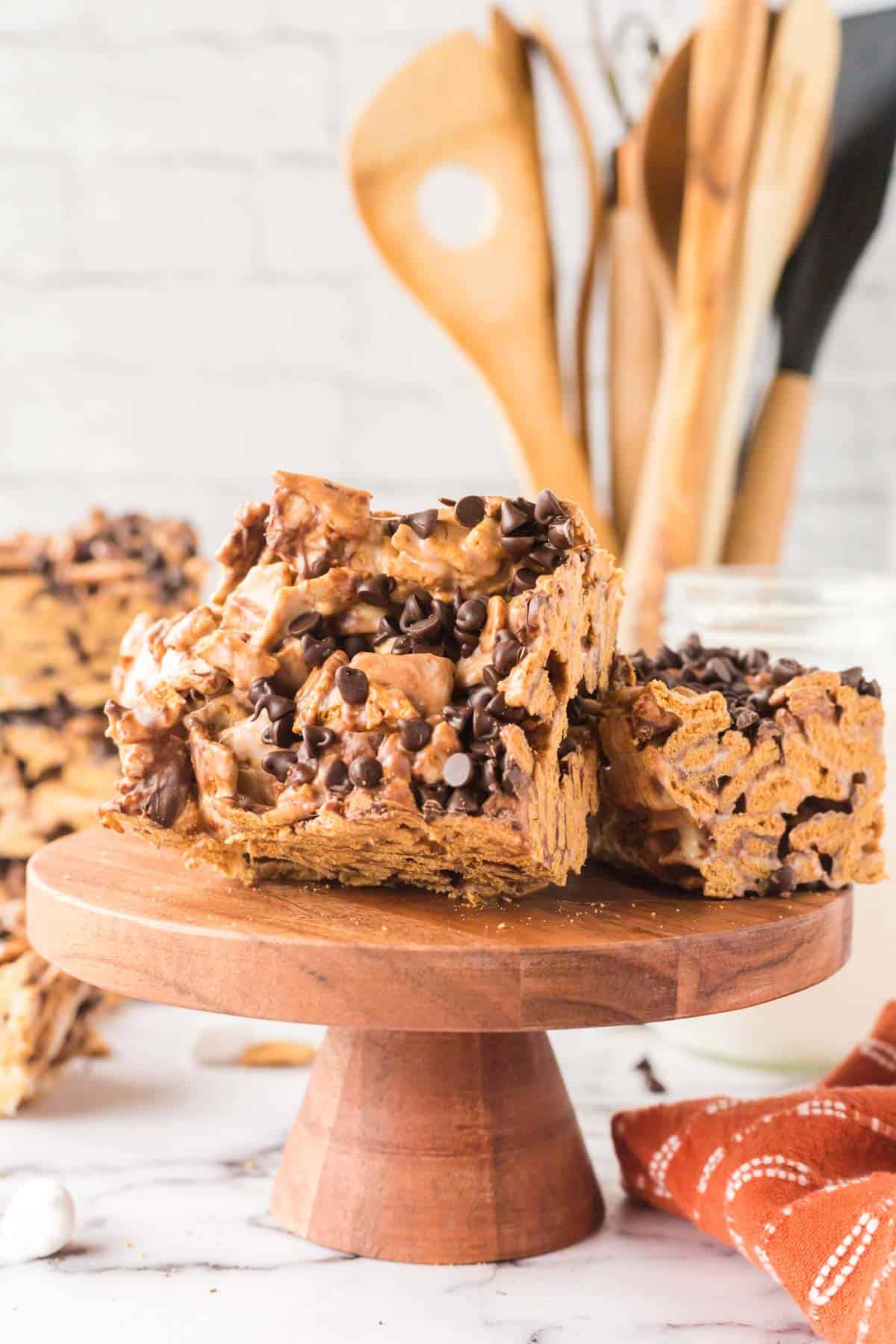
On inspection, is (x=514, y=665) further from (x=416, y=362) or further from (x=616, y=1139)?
(x=416, y=362)

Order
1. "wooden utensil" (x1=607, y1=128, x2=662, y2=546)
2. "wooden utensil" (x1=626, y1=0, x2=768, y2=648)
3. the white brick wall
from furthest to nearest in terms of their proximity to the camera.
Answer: the white brick wall
"wooden utensil" (x1=607, y1=128, x2=662, y2=546)
"wooden utensil" (x1=626, y1=0, x2=768, y2=648)

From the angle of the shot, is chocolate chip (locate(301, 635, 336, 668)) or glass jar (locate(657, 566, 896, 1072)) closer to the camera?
chocolate chip (locate(301, 635, 336, 668))

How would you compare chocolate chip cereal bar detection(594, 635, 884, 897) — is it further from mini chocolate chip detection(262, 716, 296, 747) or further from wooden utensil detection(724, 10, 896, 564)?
wooden utensil detection(724, 10, 896, 564)

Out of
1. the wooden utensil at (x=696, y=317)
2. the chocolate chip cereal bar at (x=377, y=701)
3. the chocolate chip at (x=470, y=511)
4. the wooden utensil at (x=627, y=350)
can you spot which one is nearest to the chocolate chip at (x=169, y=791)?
the chocolate chip cereal bar at (x=377, y=701)

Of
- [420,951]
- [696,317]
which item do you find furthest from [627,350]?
[420,951]

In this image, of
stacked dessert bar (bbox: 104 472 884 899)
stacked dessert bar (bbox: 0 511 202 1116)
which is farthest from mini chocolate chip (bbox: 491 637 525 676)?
stacked dessert bar (bbox: 0 511 202 1116)

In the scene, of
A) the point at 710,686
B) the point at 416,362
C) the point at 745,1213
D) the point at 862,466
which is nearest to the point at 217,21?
the point at 416,362
